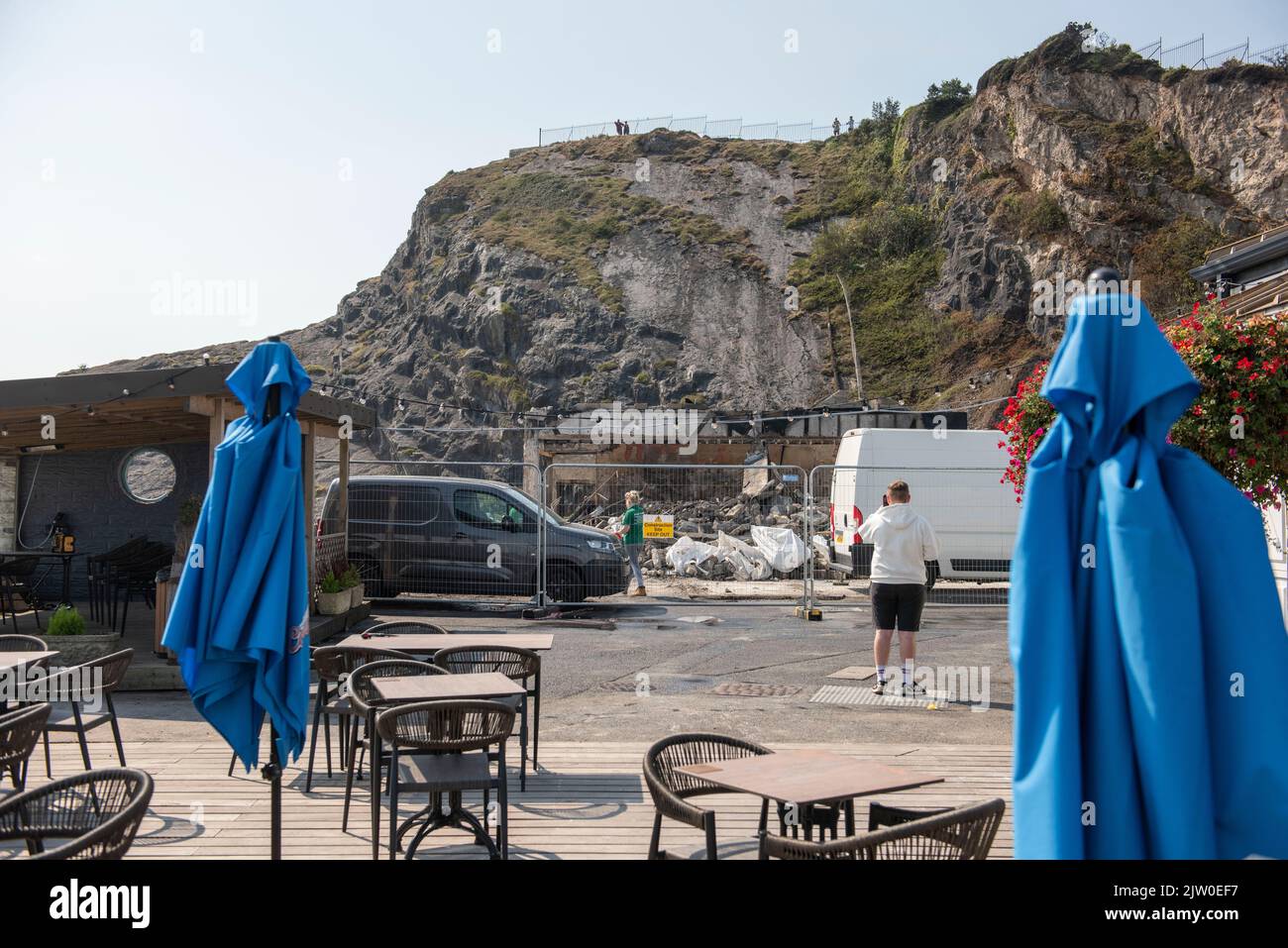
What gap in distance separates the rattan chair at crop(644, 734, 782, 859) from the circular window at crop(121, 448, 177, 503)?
12424mm

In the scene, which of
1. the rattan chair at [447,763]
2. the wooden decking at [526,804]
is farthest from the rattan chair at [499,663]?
the rattan chair at [447,763]

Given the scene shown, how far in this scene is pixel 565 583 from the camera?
50.1ft

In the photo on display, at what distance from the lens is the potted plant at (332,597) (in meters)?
12.8

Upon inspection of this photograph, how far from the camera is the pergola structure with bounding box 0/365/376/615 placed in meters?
9.71

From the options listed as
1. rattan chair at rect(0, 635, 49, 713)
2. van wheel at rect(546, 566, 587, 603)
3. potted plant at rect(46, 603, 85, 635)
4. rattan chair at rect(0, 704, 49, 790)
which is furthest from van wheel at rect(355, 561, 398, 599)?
rattan chair at rect(0, 704, 49, 790)

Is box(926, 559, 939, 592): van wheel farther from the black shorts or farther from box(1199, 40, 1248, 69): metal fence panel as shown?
box(1199, 40, 1248, 69): metal fence panel

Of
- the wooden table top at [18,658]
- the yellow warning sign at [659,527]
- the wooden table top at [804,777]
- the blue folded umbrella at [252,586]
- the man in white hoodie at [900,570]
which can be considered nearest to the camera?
the wooden table top at [804,777]

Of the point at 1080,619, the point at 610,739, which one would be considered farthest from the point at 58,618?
the point at 1080,619

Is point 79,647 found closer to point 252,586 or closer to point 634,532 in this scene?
point 252,586

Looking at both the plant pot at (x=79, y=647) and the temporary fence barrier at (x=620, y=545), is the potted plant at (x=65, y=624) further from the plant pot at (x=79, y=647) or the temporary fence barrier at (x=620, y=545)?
the temporary fence barrier at (x=620, y=545)

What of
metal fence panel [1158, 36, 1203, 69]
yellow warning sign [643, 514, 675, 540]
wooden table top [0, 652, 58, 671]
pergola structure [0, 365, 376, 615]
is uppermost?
metal fence panel [1158, 36, 1203, 69]

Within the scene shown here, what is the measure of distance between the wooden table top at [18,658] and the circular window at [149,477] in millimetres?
8953

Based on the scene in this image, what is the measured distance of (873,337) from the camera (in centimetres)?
6650
